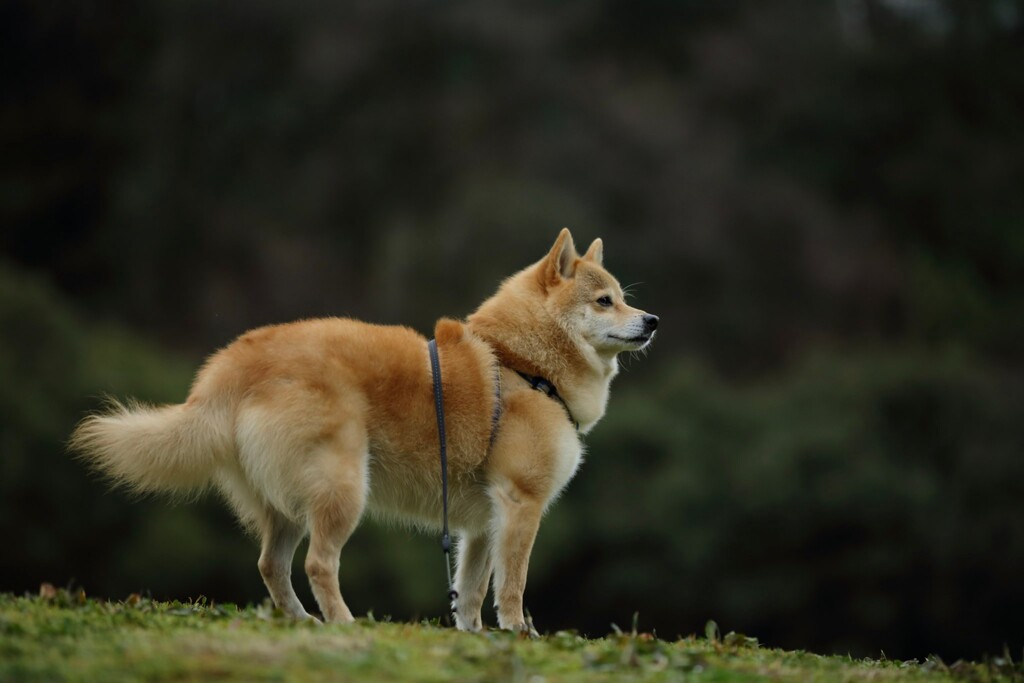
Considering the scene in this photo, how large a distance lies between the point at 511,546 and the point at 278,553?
4.17 feet

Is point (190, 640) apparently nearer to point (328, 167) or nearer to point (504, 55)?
point (328, 167)

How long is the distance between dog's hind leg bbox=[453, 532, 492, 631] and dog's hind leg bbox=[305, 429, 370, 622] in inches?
47.0

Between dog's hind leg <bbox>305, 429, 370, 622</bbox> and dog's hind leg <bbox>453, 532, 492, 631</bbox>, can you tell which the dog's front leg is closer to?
dog's hind leg <bbox>453, 532, 492, 631</bbox>

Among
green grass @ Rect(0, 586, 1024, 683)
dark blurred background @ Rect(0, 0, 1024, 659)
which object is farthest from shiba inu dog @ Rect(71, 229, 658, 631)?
dark blurred background @ Rect(0, 0, 1024, 659)

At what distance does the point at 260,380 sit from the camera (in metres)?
6.14

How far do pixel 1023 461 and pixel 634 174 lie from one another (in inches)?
406

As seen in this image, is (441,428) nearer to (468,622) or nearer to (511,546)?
(511,546)

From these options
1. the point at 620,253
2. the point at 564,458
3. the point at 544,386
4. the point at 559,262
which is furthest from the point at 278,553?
the point at 620,253

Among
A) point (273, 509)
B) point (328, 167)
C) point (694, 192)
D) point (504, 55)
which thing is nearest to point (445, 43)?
point (504, 55)

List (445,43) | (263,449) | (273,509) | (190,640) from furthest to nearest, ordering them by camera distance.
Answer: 1. (445,43)
2. (273,509)
3. (263,449)
4. (190,640)

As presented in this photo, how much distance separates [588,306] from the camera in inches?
296

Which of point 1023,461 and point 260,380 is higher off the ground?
point 1023,461

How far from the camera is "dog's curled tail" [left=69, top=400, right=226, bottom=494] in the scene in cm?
600

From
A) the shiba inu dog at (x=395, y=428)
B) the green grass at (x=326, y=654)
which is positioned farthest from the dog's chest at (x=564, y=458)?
the green grass at (x=326, y=654)
